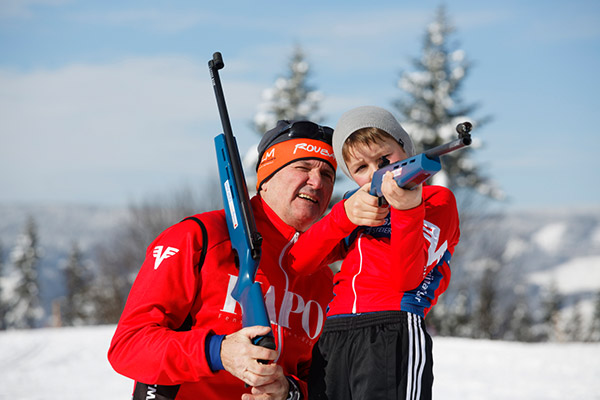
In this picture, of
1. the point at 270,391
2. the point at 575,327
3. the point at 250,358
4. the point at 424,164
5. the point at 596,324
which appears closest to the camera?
the point at 424,164

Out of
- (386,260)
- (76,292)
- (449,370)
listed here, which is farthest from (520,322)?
(386,260)

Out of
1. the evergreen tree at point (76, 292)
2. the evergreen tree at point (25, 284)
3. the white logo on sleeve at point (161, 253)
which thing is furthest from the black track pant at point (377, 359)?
the evergreen tree at point (25, 284)

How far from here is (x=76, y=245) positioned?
48125 millimetres

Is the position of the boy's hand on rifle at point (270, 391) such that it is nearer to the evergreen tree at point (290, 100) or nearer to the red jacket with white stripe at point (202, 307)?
the red jacket with white stripe at point (202, 307)

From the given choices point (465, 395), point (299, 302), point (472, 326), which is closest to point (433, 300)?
point (299, 302)

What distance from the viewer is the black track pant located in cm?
253

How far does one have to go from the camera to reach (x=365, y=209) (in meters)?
2.40

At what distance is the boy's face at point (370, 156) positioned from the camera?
263cm

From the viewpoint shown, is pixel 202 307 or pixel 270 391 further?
pixel 202 307

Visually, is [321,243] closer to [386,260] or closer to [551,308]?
[386,260]

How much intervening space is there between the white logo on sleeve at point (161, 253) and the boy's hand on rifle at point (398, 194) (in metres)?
0.94

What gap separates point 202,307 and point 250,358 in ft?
2.00

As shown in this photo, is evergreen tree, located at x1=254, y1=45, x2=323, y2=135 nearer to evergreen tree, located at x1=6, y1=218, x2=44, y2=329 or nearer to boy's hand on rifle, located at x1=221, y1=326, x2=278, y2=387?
boy's hand on rifle, located at x1=221, y1=326, x2=278, y2=387

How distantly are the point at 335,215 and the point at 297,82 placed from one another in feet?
72.1
